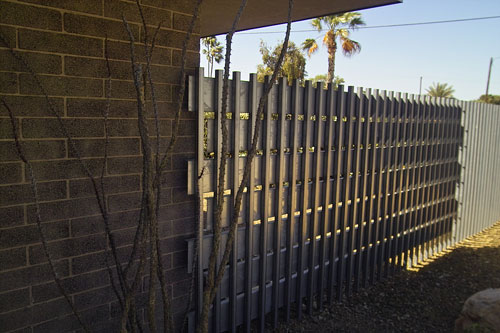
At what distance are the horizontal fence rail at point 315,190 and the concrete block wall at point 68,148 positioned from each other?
445 millimetres

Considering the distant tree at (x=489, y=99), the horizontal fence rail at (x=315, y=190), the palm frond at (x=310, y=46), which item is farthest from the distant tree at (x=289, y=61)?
the distant tree at (x=489, y=99)

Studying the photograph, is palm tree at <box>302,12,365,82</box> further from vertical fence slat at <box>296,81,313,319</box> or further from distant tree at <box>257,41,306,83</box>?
vertical fence slat at <box>296,81,313,319</box>

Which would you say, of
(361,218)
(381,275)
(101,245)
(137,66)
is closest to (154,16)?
(137,66)

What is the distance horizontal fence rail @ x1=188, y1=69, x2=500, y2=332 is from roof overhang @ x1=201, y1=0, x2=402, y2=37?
88cm

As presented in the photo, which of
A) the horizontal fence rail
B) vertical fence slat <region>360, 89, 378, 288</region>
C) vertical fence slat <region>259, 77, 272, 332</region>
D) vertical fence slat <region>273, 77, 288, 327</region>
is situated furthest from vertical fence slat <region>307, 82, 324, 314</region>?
vertical fence slat <region>360, 89, 378, 288</region>

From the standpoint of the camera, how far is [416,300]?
433 cm

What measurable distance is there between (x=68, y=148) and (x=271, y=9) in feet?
9.72

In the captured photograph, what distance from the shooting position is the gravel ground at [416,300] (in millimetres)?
3736

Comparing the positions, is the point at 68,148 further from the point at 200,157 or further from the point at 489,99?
the point at 489,99

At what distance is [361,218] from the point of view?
4.52 meters

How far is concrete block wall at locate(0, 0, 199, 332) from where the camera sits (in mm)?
2113

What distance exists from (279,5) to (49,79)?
2722mm

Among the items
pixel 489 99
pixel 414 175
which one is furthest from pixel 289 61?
pixel 489 99

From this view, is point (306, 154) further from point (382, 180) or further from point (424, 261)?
point (424, 261)
